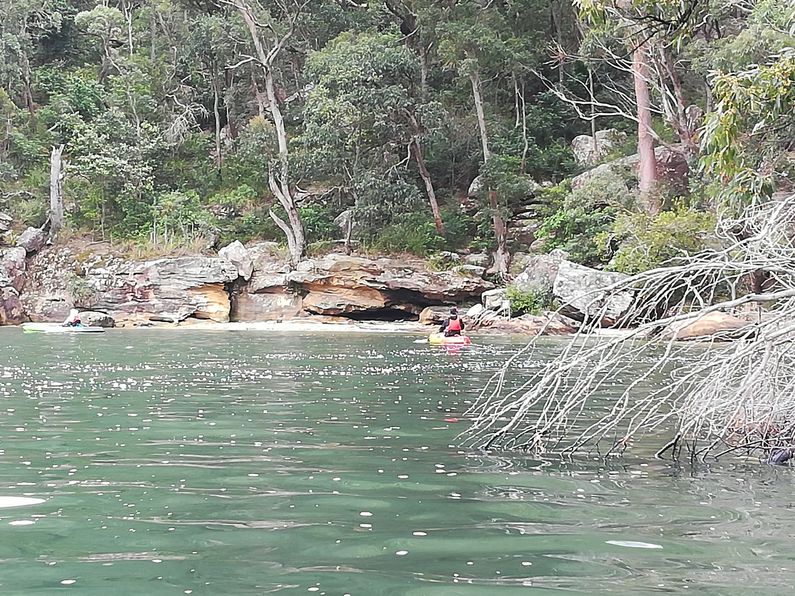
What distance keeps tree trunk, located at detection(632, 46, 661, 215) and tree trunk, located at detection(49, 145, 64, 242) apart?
836 inches

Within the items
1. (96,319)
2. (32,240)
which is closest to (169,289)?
(96,319)

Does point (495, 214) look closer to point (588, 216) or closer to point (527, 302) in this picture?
point (588, 216)

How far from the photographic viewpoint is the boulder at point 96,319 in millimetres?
27792

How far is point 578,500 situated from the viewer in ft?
17.4

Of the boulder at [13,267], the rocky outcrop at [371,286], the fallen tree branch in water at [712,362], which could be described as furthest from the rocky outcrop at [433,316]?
the fallen tree branch in water at [712,362]

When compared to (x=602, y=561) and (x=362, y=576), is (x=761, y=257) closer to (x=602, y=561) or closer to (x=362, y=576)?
(x=602, y=561)

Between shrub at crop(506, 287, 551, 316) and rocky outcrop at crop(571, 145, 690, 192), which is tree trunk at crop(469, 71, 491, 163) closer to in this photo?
rocky outcrop at crop(571, 145, 690, 192)

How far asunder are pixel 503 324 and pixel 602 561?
2123 centimetres

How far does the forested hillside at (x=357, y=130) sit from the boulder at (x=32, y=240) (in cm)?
120

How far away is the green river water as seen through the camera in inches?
148

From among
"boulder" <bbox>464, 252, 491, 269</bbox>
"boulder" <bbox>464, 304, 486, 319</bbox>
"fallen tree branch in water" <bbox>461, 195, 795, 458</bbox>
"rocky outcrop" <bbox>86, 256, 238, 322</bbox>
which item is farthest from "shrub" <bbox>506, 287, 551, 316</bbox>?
"fallen tree branch in water" <bbox>461, 195, 795, 458</bbox>

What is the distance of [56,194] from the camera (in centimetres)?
3388

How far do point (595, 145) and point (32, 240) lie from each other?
68.7 feet

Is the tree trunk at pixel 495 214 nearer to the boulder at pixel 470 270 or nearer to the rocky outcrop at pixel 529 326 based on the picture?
the boulder at pixel 470 270
